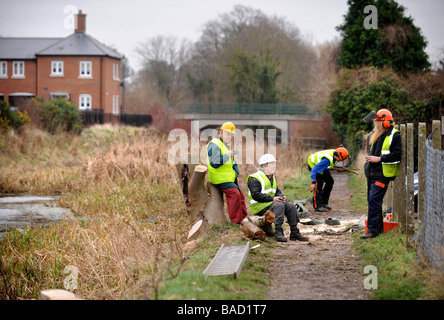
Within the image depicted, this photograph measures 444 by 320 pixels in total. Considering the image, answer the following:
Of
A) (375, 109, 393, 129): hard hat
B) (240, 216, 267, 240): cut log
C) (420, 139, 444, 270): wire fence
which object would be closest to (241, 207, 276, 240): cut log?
(240, 216, 267, 240): cut log

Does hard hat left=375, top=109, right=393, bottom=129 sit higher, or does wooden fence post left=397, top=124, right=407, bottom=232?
hard hat left=375, top=109, right=393, bottom=129

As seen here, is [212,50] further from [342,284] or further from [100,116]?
[342,284]

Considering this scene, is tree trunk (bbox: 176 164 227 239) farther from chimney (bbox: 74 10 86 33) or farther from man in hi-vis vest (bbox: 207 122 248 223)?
chimney (bbox: 74 10 86 33)

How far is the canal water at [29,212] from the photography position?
15.1 m

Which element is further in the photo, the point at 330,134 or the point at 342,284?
the point at 330,134

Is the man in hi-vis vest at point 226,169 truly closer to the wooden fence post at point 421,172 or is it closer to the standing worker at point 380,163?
the standing worker at point 380,163

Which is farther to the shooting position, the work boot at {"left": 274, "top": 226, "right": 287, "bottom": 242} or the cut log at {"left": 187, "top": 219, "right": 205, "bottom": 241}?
the cut log at {"left": 187, "top": 219, "right": 205, "bottom": 241}

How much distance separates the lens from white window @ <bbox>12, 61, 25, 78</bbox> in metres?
51.5

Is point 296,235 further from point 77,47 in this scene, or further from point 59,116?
point 77,47

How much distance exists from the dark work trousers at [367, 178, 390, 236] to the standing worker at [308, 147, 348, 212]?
11.9 feet

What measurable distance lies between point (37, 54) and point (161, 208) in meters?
39.7

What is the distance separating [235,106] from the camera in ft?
182
